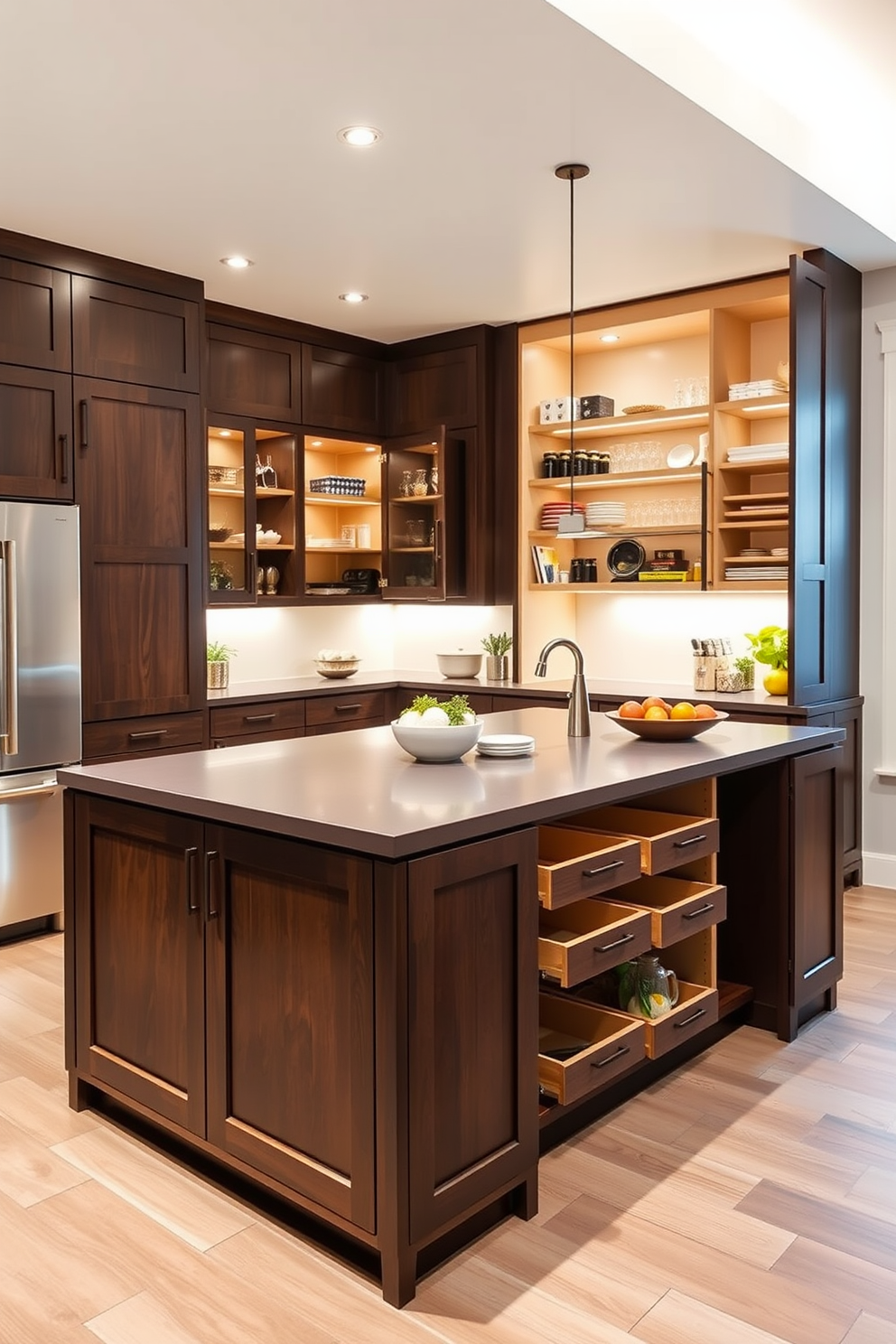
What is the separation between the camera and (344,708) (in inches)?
219

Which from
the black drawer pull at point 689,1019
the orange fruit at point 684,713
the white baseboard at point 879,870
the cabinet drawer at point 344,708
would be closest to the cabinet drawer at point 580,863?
the black drawer pull at point 689,1019

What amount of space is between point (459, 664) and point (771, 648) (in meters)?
1.71

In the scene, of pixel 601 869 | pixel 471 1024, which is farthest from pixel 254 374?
pixel 471 1024

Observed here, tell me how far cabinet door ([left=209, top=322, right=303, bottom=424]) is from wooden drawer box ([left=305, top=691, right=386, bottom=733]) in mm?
1455

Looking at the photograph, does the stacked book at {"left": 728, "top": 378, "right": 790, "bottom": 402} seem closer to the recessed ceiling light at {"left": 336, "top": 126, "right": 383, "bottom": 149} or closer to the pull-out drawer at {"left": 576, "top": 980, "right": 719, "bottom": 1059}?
the recessed ceiling light at {"left": 336, "top": 126, "right": 383, "bottom": 149}

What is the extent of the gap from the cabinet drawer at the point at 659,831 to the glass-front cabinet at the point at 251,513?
271 centimetres

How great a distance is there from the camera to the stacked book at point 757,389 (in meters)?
4.78

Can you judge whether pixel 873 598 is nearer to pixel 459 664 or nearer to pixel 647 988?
pixel 459 664

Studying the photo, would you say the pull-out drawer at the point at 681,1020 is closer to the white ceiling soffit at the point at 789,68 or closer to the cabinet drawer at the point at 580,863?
the cabinet drawer at the point at 580,863

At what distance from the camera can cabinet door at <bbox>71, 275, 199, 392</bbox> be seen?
14.3 ft

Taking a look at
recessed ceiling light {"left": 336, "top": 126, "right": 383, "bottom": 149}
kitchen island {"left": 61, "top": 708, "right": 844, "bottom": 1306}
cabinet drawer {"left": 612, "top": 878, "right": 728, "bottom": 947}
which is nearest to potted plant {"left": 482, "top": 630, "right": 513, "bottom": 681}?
kitchen island {"left": 61, "top": 708, "right": 844, "bottom": 1306}

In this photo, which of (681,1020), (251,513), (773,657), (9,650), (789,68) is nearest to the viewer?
(681,1020)

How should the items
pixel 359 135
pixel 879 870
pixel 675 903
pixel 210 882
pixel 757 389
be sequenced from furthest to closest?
1. pixel 879 870
2. pixel 757 389
3. pixel 359 135
4. pixel 675 903
5. pixel 210 882

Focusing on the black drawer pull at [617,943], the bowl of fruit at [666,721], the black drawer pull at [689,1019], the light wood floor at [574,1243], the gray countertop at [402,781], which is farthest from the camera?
the bowl of fruit at [666,721]
